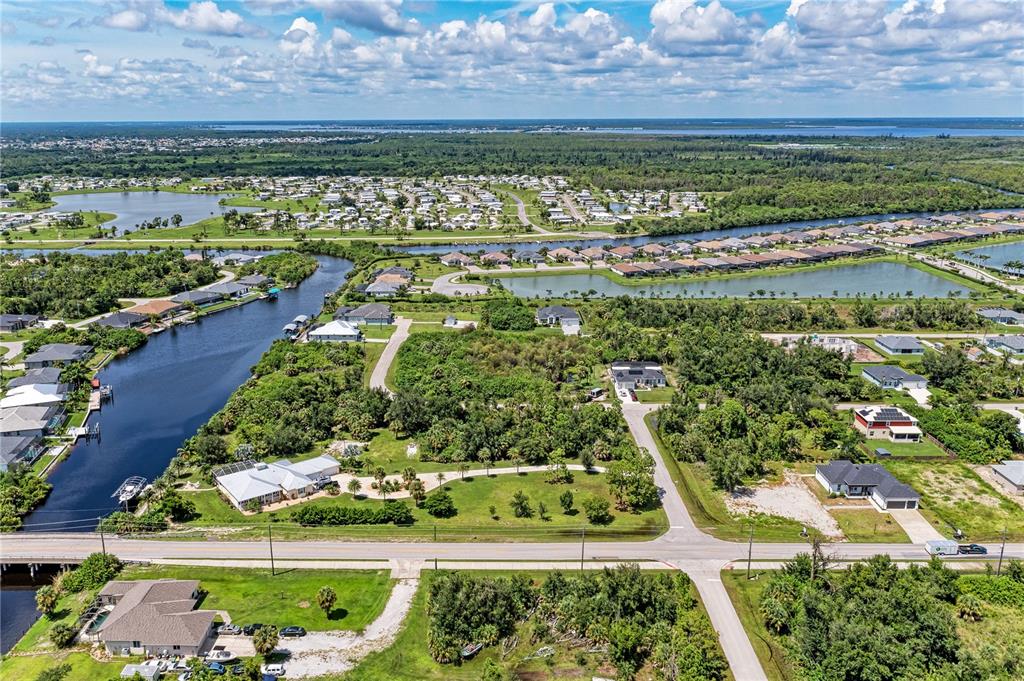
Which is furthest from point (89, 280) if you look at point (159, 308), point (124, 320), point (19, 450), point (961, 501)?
point (961, 501)

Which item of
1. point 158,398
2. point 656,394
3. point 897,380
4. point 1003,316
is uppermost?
point 1003,316

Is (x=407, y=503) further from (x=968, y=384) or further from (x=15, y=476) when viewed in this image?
(x=968, y=384)

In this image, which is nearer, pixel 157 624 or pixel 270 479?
pixel 157 624

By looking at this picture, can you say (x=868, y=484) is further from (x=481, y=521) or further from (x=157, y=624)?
(x=157, y=624)

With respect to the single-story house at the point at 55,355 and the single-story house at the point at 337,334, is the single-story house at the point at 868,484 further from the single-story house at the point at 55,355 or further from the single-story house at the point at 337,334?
the single-story house at the point at 55,355

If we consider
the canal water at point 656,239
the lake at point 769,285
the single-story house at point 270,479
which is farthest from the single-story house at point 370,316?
the canal water at point 656,239

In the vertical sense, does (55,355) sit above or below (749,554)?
above

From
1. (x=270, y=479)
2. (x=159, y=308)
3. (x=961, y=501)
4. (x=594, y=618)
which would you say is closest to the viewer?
(x=594, y=618)
